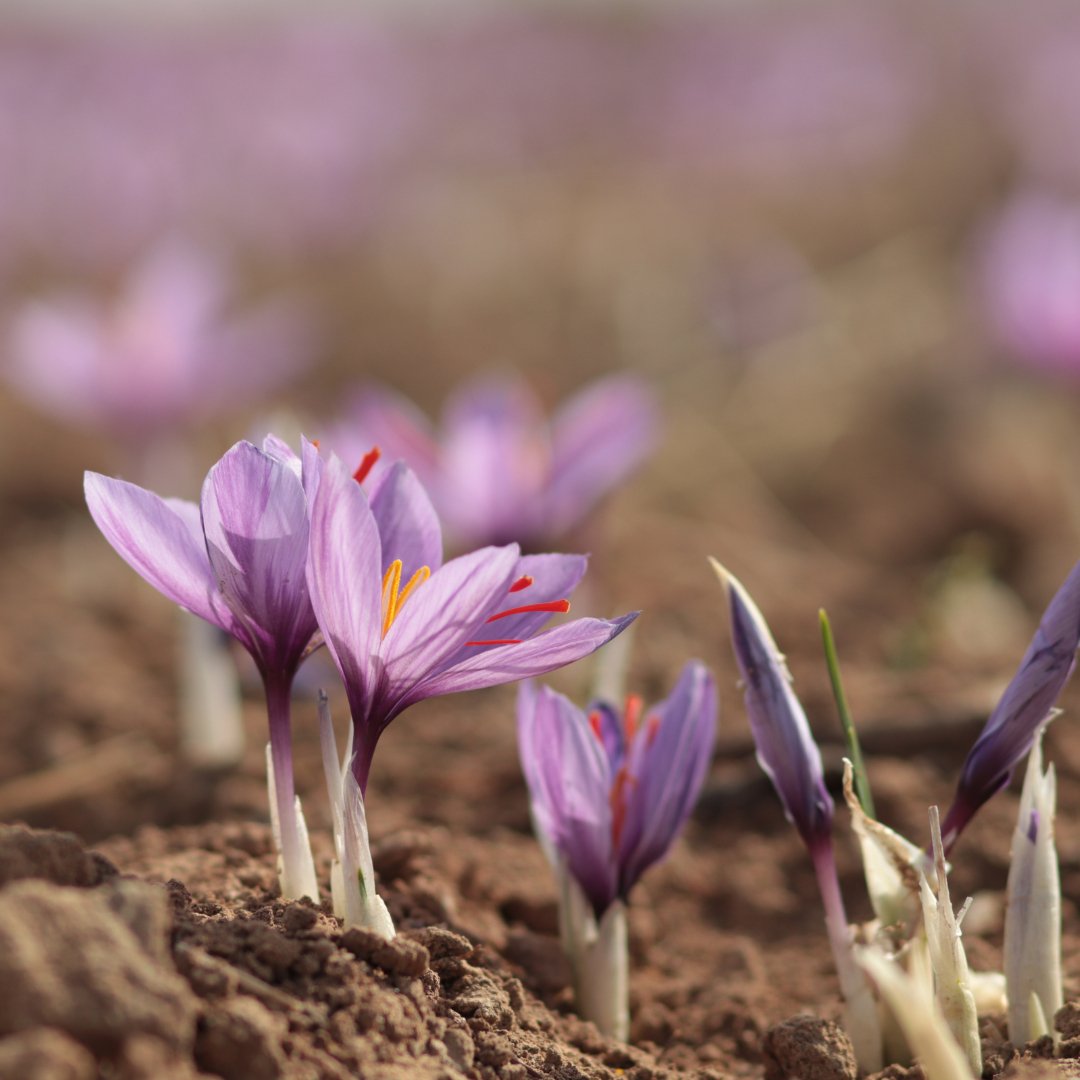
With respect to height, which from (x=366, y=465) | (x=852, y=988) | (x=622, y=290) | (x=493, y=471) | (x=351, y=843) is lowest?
(x=852, y=988)

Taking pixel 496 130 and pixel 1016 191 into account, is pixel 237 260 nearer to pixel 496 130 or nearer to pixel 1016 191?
pixel 496 130

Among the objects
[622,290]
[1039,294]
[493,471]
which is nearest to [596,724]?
[493,471]

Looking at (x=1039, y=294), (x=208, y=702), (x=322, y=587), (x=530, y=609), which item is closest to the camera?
(x=322, y=587)

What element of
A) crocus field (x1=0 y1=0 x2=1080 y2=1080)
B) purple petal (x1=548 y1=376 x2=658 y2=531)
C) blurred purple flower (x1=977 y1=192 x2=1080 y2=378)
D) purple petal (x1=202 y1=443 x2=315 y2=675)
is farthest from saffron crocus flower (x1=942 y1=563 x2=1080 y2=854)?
blurred purple flower (x1=977 y1=192 x2=1080 y2=378)

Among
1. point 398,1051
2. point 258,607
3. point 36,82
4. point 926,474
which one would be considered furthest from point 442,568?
point 36,82

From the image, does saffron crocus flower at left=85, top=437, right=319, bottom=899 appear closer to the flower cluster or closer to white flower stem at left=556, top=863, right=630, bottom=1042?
the flower cluster

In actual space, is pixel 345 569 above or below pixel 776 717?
above

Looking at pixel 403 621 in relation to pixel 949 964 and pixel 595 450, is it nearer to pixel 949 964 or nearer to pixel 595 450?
pixel 949 964
